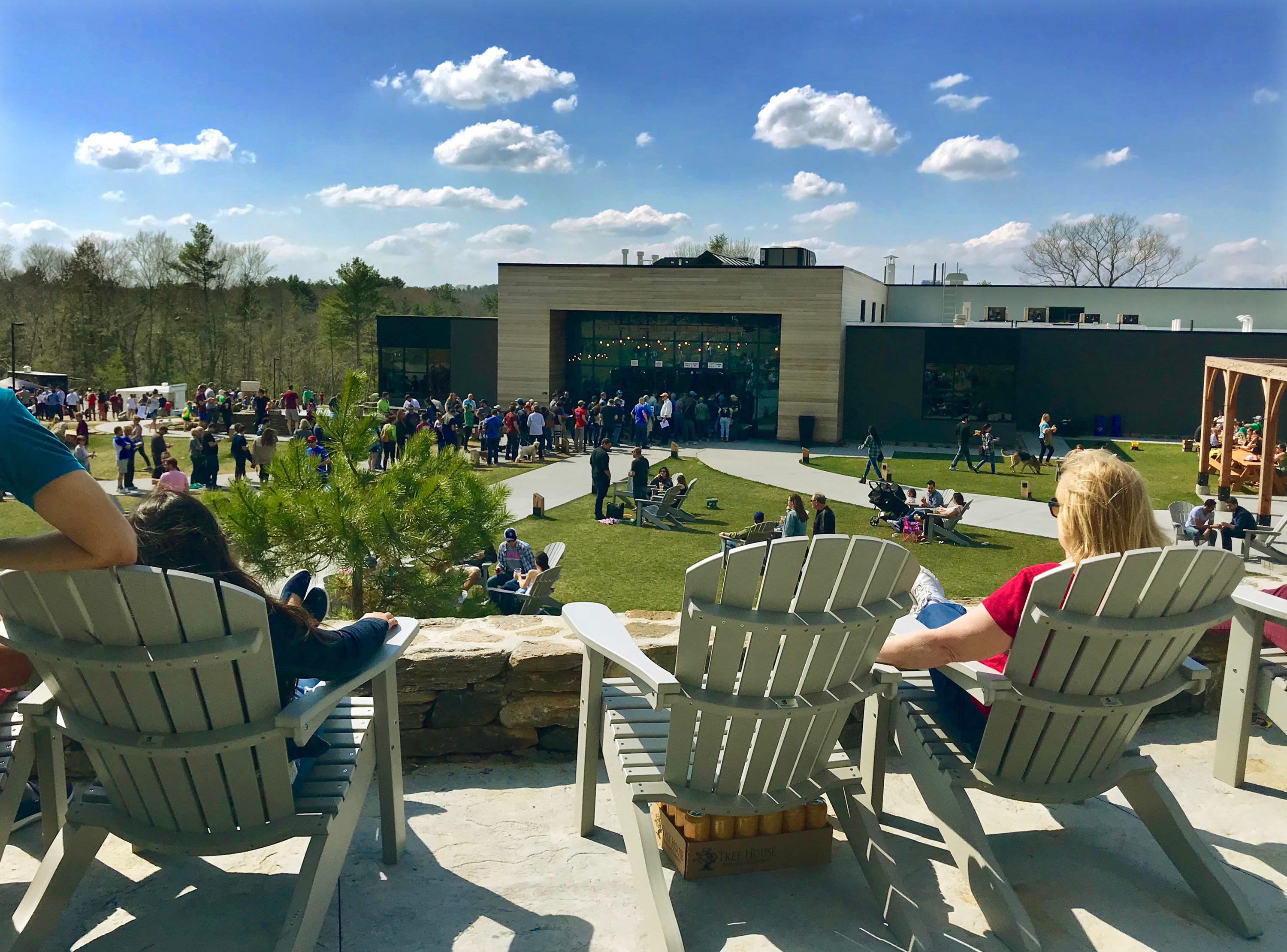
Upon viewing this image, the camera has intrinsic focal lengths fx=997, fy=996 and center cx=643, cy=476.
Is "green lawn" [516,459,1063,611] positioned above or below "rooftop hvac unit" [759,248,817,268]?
below

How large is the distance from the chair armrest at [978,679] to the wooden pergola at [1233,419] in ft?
48.8

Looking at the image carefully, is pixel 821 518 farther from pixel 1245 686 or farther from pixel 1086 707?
pixel 1086 707

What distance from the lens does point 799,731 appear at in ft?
8.23

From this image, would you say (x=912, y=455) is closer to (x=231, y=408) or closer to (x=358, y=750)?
(x=231, y=408)

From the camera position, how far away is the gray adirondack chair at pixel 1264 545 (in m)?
12.5

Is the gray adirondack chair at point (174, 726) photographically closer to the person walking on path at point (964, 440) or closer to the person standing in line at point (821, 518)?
the person standing in line at point (821, 518)

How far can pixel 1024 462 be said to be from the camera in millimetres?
22859

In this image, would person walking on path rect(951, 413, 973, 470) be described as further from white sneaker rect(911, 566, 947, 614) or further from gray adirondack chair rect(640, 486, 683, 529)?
white sneaker rect(911, 566, 947, 614)

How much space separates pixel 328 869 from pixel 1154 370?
3196 cm

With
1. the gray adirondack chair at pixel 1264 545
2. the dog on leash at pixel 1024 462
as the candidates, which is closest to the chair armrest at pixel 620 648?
the gray adirondack chair at pixel 1264 545

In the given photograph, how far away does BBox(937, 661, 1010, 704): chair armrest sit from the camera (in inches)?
98.0

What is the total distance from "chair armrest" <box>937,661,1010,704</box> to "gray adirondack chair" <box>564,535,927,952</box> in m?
0.16

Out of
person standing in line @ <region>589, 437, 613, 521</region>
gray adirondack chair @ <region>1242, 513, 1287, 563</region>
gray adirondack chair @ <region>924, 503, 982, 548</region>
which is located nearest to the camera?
gray adirondack chair @ <region>1242, 513, 1287, 563</region>

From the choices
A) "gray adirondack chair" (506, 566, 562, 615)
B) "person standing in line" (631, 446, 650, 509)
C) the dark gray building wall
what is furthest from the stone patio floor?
the dark gray building wall
